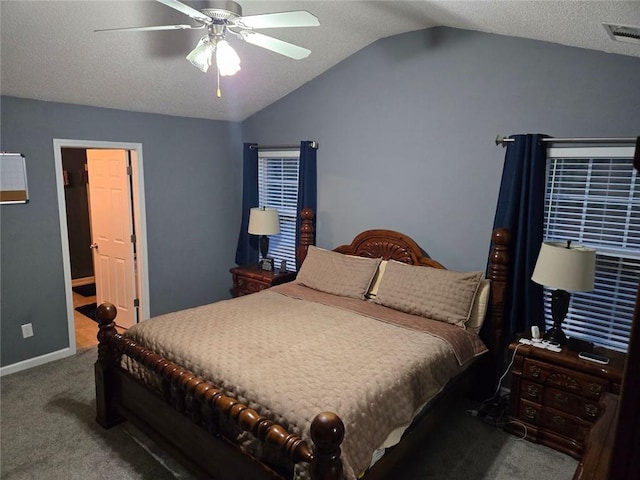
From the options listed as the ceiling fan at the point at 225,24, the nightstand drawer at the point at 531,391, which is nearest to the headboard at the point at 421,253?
the nightstand drawer at the point at 531,391

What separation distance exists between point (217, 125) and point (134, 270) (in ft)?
5.91

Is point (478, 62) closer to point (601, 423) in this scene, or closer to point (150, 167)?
point (601, 423)

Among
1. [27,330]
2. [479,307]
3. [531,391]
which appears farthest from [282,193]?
[531,391]

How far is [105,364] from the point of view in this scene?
2.70 meters

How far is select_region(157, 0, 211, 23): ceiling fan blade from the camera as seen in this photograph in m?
1.70

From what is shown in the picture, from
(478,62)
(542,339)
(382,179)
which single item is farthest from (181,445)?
(478,62)

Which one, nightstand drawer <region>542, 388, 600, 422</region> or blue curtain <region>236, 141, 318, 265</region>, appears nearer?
nightstand drawer <region>542, 388, 600, 422</region>

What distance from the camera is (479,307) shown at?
120 inches

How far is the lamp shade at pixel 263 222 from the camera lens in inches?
169

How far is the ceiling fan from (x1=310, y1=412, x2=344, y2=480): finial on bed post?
169 centimetres

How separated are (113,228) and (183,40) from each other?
2222 millimetres

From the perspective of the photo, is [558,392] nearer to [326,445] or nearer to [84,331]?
[326,445]

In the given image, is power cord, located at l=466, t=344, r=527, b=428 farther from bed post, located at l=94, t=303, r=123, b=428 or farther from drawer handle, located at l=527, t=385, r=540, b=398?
bed post, located at l=94, t=303, r=123, b=428

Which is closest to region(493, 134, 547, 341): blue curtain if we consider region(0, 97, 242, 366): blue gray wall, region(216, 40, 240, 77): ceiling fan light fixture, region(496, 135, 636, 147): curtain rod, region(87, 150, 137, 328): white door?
region(496, 135, 636, 147): curtain rod
